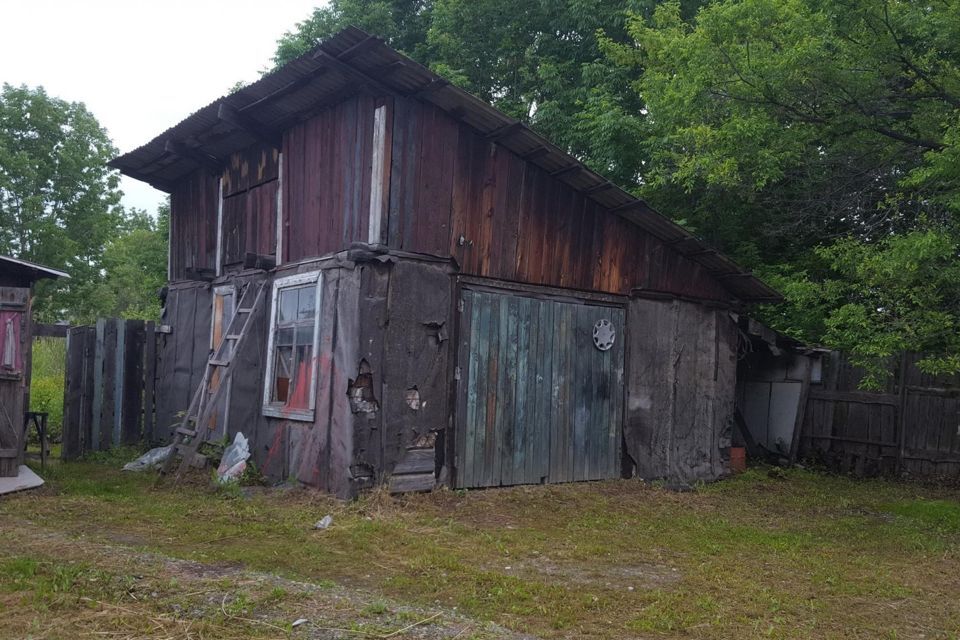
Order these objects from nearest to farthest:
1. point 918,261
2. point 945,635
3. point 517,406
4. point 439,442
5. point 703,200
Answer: point 945,635 → point 918,261 → point 439,442 → point 517,406 → point 703,200

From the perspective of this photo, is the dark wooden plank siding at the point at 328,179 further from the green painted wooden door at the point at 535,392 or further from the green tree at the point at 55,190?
the green tree at the point at 55,190

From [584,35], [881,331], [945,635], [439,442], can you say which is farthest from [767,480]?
[584,35]

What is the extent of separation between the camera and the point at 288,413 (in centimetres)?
932

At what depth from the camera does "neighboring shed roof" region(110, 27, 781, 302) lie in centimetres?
812

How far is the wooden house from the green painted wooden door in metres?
5.09

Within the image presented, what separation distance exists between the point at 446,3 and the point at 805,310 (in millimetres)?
11861

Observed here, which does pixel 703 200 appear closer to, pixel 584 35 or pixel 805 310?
pixel 805 310

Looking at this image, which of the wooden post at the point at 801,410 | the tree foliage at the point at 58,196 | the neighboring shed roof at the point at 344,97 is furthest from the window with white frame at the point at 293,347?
the tree foliage at the point at 58,196

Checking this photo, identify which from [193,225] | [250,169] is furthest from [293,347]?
[193,225]

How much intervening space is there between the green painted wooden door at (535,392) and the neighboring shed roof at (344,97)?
1.53 m

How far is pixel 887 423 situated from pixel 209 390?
10.4 metres

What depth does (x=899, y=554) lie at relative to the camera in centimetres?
735

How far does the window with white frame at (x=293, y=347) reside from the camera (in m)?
9.09

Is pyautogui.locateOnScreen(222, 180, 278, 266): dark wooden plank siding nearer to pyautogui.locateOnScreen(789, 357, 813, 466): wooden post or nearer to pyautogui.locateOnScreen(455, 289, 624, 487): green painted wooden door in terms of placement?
pyautogui.locateOnScreen(455, 289, 624, 487): green painted wooden door
